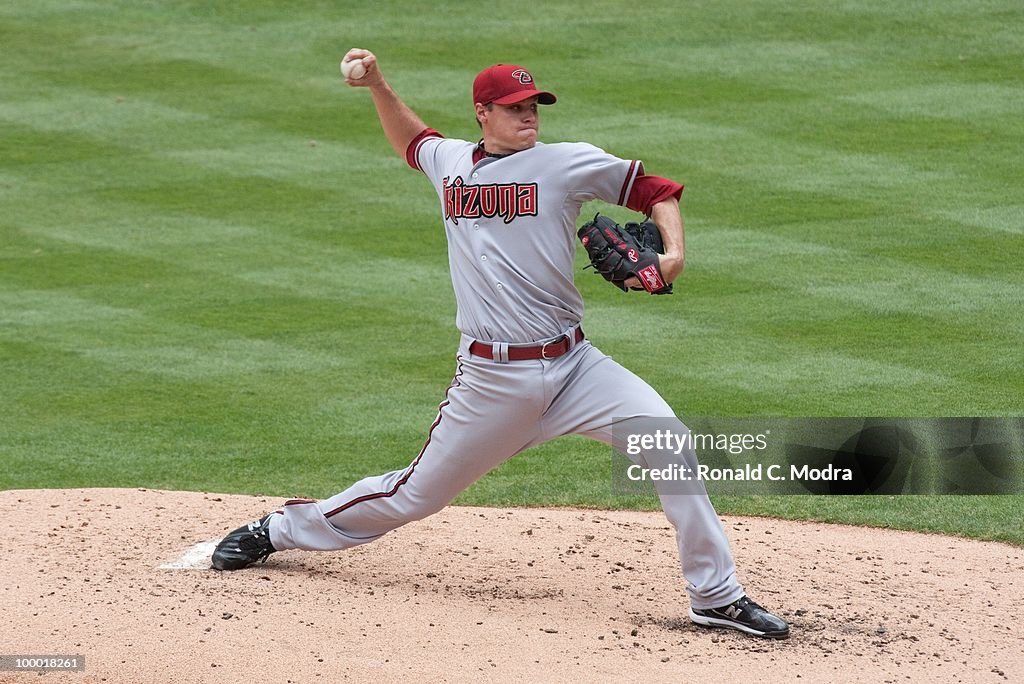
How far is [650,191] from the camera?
538 cm

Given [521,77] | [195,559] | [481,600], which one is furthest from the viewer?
[195,559]

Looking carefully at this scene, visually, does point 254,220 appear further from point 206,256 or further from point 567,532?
point 567,532

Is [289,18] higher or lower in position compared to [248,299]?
higher

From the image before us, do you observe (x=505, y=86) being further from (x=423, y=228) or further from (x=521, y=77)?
(x=423, y=228)

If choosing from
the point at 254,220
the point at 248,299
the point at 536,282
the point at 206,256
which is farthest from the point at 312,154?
the point at 536,282

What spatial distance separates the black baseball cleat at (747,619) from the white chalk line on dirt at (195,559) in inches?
73.5

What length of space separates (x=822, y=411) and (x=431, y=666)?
11.4 ft

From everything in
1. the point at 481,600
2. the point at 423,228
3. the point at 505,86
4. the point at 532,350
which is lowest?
the point at 481,600

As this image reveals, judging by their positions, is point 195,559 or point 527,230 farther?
point 195,559

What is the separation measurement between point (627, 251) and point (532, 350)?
538 millimetres

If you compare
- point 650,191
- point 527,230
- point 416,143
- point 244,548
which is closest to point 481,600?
point 244,548

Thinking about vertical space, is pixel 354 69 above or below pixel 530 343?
above

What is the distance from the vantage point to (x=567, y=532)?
21.7ft

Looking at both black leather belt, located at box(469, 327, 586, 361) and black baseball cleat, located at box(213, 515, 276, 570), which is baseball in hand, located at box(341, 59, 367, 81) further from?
black baseball cleat, located at box(213, 515, 276, 570)
